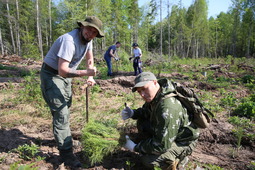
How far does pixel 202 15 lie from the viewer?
29.8 m

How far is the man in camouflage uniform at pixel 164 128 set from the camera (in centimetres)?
202

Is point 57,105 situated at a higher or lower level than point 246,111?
higher

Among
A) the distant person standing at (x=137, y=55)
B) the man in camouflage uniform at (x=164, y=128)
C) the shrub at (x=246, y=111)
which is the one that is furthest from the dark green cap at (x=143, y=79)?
the distant person standing at (x=137, y=55)

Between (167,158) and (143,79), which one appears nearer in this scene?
(143,79)

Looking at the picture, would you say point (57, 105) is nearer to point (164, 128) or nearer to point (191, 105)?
point (164, 128)

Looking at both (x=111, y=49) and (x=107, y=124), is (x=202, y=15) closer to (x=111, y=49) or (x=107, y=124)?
(x=111, y=49)

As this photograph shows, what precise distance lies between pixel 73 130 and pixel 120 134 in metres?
1.40

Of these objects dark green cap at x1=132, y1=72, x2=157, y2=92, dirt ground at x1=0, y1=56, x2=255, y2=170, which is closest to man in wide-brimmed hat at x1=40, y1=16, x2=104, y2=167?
dirt ground at x1=0, y1=56, x2=255, y2=170

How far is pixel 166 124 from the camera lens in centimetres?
199

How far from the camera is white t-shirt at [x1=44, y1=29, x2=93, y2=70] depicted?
2.20 m

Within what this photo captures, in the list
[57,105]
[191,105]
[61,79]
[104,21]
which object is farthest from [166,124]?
[104,21]

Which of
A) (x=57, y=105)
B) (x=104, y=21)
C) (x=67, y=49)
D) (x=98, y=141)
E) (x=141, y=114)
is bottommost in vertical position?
(x=98, y=141)

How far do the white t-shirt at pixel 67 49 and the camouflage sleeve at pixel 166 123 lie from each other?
1324mm

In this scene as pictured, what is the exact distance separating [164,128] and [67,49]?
5.05ft
